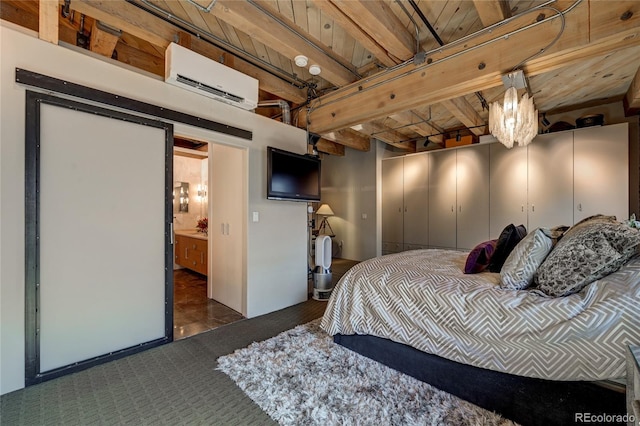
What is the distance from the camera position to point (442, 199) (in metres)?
5.05

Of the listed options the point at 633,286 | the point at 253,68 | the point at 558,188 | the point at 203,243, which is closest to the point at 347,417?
the point at 633,286

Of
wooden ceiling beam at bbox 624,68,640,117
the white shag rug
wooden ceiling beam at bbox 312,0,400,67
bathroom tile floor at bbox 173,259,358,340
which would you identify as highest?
wooden ceiling beam at bbox 312,0,400,67

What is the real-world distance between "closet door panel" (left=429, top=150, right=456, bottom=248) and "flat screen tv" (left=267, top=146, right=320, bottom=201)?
2557 millimetres

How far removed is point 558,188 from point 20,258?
5990 millimetres

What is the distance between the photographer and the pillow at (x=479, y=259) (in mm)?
2155

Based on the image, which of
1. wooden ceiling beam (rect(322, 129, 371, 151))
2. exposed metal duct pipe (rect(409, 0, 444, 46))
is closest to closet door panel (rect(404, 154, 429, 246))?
wooden ceiling beam (rect(322, 129, 371, 151))

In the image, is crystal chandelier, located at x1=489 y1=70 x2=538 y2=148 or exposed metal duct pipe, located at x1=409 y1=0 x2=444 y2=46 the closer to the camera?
exposed metal duct pipe, located at x1=409 y1=0 x2=444 y2=46

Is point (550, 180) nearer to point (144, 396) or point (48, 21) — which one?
point (144, 396)

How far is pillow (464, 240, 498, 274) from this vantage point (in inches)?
84.8

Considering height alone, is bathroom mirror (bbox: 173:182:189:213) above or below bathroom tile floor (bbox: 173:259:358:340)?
above

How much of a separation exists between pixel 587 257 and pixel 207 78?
320cm

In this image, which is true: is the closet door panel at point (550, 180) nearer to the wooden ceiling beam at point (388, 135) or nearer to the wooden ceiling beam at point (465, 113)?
the wooden ceiling beam at point (465, 113)

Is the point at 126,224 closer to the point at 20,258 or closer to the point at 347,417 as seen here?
the point at 20,258

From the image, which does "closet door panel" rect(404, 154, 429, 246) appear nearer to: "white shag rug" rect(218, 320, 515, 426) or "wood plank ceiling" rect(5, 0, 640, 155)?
"wood plank ceiling" rect(5, 0, 640, 155)
